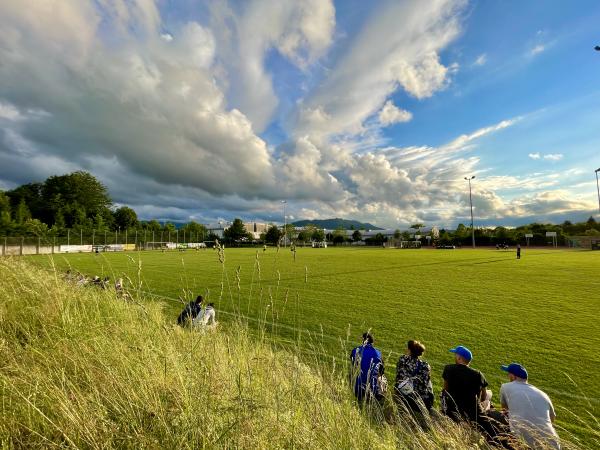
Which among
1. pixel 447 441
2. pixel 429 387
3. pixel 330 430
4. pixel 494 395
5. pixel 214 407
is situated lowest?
pixel 494 395

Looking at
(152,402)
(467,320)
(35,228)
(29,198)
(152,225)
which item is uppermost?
(29,198)

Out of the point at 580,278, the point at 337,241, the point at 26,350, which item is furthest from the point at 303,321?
the point at 337,241

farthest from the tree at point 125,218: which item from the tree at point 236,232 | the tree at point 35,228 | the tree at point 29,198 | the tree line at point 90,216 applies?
the tree at point 35,228

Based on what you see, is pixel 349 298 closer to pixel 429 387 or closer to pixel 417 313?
pixel 417 313

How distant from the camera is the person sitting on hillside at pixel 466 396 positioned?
3.77 metres

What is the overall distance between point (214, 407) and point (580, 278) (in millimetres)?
21659

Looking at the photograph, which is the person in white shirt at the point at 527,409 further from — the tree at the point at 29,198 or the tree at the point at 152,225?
the tree at the point at 29,198

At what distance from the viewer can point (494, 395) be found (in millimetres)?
4789

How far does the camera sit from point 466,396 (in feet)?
12.8

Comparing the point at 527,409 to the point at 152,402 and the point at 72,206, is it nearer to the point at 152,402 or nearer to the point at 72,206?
the point at 152,402

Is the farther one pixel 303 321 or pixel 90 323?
pixel 303 321

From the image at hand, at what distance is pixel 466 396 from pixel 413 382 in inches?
25.5

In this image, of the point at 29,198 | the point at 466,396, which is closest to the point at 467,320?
the point at 466,396

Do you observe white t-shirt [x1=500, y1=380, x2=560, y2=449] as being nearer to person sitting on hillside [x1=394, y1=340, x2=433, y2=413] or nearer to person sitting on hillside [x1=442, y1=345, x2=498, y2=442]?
person sitting on hillside [x1=442, y1=345, x2=498, y2=442]
